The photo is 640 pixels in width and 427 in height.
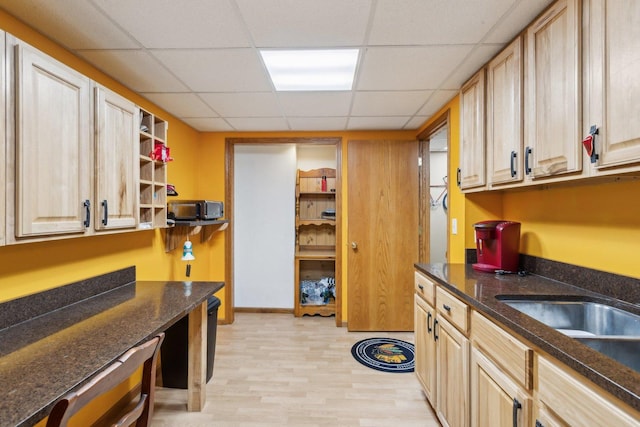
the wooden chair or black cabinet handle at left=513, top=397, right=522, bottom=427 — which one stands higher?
the wooden chair

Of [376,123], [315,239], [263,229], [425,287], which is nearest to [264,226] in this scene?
[263,229]

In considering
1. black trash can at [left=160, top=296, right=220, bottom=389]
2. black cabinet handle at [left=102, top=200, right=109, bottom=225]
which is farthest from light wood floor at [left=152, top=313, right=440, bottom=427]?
black cabinet handle at [left=102, top=200, right=109, bottom=225]

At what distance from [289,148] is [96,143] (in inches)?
107

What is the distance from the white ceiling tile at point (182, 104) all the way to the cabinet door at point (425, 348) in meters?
2.40

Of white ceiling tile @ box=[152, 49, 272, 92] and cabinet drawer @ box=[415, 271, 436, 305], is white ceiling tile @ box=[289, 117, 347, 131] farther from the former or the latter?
cabinet drawer @ box=[415, 271, 436, 305]

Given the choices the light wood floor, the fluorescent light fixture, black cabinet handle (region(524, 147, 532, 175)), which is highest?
the fluorescent light fixture

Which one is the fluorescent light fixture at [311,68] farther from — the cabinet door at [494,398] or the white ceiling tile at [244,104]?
the cabinet door at [494,398]

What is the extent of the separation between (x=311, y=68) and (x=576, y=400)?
210 cm

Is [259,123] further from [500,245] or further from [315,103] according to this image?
[500,245]

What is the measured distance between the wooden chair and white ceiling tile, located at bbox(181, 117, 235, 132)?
8.11ft

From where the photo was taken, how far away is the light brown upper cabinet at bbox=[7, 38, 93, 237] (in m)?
1.18

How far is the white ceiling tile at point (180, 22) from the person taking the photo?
1.39 m

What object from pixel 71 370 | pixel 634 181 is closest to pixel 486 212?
pixel 634 181

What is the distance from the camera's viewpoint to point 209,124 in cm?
330
